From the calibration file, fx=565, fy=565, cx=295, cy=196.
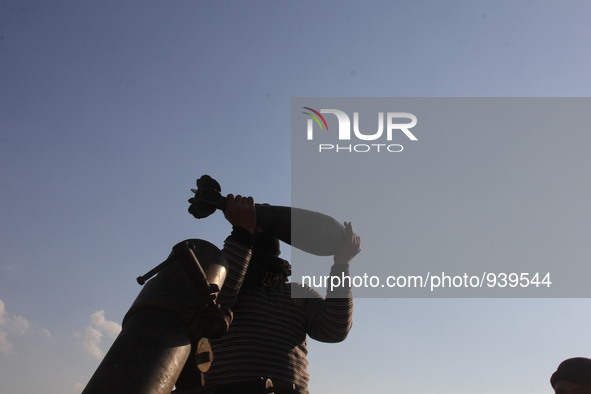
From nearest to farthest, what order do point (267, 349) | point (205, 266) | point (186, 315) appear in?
point (186, 315)
point (205, 266)
point (267, 349)

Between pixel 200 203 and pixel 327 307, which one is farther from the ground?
pixel 200 203

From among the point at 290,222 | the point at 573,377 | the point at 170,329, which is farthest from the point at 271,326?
the point at 573,377

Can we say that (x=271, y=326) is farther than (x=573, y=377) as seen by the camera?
No

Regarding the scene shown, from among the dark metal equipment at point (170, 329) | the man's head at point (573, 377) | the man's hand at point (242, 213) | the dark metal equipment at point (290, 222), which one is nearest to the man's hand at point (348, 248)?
the dark metal equipment at point (290, 222)

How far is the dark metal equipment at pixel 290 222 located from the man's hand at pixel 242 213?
0.32 ft

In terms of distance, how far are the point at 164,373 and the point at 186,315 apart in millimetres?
363

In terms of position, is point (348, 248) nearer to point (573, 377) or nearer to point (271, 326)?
point (271, 326)

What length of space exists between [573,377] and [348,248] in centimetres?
225

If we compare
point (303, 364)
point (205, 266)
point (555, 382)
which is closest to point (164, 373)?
point (205, 266)

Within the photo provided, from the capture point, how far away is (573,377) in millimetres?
4875

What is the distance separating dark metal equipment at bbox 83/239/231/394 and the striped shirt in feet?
3.16

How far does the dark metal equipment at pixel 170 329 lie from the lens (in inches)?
98.0

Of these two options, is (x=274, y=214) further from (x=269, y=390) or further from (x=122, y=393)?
(x=122, y=393)

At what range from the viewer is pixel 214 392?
134 inches
